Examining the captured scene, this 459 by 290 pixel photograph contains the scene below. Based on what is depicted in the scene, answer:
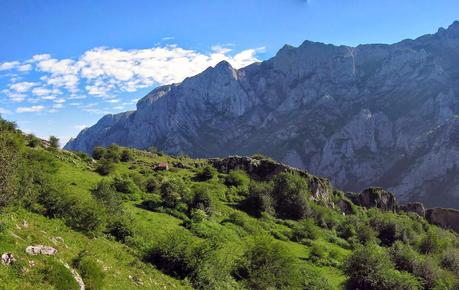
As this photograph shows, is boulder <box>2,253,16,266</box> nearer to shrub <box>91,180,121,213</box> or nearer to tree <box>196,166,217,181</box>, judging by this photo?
shrub <box>91,180,121,213</box>

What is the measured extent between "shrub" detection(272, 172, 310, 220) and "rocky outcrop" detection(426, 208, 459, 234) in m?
51.0

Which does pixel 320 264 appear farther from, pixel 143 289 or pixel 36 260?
pixel 36 260

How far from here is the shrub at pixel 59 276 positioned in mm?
18125

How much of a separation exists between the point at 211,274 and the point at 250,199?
40336 mm

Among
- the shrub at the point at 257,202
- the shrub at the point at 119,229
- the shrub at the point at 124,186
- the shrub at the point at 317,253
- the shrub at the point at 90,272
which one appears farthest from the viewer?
the shrub at the point at 257,202

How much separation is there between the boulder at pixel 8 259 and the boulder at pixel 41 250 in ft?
3.81

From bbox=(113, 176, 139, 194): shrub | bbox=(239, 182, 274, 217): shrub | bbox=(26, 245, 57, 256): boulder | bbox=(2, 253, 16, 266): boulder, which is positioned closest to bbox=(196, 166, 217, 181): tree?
bbox=(239, 182, 274, 217): shrub

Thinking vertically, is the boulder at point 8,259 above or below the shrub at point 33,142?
below

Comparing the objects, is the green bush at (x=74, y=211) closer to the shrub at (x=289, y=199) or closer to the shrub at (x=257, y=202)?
the shrub at (x=257, y=202)

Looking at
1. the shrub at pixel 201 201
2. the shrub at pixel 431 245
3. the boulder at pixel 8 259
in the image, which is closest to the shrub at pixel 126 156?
the shrub at pixel 201 201

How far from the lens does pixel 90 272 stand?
20594mm

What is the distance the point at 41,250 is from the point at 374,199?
95.7 m

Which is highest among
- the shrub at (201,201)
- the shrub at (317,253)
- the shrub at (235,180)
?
the shrub at (235,180)

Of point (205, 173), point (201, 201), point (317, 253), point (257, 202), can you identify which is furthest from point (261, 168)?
point (317, 253)
